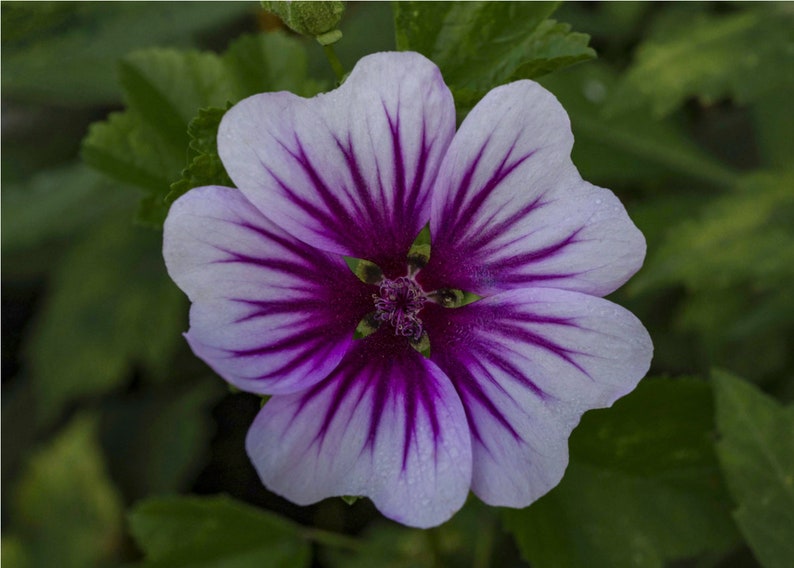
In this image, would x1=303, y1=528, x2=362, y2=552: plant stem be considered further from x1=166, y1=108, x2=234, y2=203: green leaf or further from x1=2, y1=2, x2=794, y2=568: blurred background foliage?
x1=166, y1=108, x2=234, y2=203: green leaf

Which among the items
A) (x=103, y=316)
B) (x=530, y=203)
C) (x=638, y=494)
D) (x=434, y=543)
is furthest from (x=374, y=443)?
(x=103, y=316)

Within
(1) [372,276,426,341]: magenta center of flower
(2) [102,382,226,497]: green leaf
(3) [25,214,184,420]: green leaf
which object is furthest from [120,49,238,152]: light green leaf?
(2) [102,382,226,497]: green leaf

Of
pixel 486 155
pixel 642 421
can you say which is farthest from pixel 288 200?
pixel 642 421

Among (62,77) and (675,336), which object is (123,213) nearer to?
(62,77)

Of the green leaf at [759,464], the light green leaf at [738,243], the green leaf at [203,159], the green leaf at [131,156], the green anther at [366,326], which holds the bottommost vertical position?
the light green leaf at [738,243]

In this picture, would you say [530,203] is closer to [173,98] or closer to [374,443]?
[374,443]

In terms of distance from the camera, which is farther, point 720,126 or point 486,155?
point 720,126

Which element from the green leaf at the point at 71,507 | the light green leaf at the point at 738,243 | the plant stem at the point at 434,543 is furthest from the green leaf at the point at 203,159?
the green leaf at the point at 71,507

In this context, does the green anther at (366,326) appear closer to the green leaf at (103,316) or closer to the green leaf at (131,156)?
the green leaf at (131,156)
